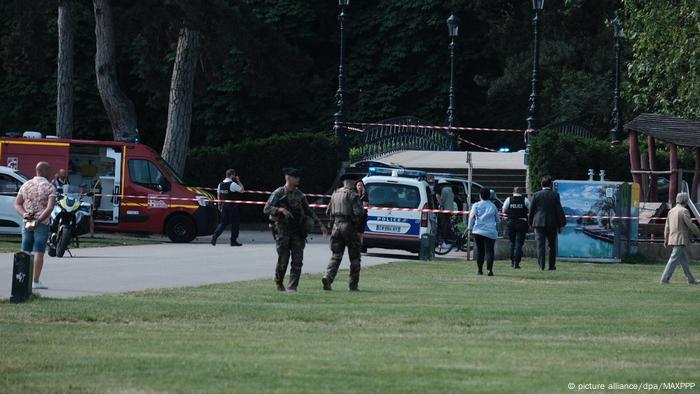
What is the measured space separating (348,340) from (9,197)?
20534 mm

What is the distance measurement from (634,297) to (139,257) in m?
11.1

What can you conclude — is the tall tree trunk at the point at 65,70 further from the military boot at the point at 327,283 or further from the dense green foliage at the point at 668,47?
the military boot at the point at 327,283

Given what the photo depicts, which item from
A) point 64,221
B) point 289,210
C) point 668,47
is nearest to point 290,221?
point 289,210

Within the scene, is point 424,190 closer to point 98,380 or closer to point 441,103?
point 98,380

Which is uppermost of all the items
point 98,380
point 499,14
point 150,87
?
point 499,14

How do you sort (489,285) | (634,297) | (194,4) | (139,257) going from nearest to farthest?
1. (634,297)
2. (489,285)
3. (139,257)
4. (194,4)

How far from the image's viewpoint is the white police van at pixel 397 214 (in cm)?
3078

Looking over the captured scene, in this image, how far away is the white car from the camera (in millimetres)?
32906

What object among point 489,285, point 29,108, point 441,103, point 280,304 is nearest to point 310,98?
point 441,103

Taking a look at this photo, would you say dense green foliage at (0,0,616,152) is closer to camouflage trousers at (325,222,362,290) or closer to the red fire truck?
the red fire truck

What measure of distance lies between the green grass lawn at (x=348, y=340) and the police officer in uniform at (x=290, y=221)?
0.46 metres

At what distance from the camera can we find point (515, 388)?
423 inches

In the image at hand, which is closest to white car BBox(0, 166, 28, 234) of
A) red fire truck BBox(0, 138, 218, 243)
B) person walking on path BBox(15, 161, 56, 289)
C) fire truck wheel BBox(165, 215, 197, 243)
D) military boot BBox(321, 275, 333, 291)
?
red fire truck BBox(0, 138, 218, 243)

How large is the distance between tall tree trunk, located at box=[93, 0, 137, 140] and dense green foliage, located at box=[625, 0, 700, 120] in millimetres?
13803
